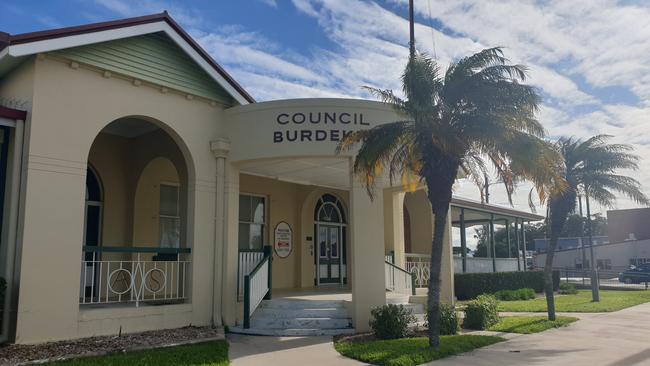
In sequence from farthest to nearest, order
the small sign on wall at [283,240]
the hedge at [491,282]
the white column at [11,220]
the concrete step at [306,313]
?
the hedge at [491,282]
the small sign on wall at [283,240]
the concrete step at [306,313]
the white column at [11,220]

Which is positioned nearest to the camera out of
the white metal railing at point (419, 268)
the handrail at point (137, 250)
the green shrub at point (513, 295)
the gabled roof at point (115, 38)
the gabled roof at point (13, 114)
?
the gabled roof at point (115, 38)

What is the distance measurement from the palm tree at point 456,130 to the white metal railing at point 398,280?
4.91 meters

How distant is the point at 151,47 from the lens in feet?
38.7

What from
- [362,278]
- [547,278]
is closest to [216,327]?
[362,278]

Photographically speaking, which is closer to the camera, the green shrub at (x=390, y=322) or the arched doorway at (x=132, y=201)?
the green shrub at (x=390, y=322)

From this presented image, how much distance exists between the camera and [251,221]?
1630cm

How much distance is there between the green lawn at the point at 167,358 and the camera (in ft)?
26.6

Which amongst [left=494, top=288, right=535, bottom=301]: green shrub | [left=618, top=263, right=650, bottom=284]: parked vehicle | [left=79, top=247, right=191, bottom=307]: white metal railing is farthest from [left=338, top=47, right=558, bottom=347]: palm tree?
[left=618, top=263, right=650, bottom=284]: parked vehicle

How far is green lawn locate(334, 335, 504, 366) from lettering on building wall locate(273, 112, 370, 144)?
15.2 feet

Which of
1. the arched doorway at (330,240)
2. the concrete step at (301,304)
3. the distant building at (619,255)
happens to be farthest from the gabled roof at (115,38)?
the distant building at (619,255)

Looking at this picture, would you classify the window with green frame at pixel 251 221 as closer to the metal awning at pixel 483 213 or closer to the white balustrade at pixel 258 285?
the white balustrade at pixel 258 285

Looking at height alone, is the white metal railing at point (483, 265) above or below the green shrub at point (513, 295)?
above

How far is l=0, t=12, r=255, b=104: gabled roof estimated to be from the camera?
372 inches

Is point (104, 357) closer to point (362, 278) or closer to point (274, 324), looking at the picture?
point (274, 324)
